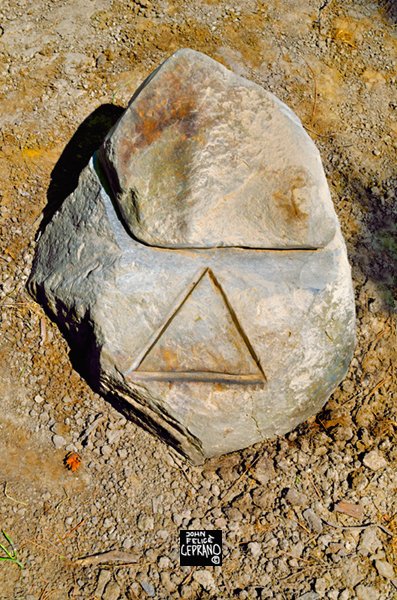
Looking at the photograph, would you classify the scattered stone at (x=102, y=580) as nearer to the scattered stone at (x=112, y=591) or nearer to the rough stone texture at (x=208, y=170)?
the scattered stone at (x=112, y=591)

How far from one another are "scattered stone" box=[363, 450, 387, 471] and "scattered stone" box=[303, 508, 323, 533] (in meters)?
0.33

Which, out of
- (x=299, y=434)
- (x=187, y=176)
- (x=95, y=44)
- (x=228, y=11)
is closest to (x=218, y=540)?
(x=299, y=434)

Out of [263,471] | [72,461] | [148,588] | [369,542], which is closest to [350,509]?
[369,542]

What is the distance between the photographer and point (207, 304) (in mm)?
2572

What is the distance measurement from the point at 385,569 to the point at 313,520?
0.33 meters

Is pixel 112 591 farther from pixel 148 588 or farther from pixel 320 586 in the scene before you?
pixel 320 586

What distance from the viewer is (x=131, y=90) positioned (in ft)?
12.2

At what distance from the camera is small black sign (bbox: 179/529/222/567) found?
8.34 feet

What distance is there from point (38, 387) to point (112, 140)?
1113 mm

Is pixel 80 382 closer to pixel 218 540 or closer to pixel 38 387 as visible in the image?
pixel 38 387

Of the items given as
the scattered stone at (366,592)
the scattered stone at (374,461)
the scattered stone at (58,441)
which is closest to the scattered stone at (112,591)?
the scattered stone at (58,441)

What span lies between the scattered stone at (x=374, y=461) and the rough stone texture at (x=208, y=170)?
0.94 m

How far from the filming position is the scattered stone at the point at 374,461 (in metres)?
2.81

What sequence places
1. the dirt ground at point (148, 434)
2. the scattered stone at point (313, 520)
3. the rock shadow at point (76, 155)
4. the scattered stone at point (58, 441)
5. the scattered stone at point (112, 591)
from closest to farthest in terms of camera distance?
the scattered stone at point (112, 591), the dirt ground at point (148, 434), the scattered stone at point (313, 520), the scattered stone at point (58, 441), the rock shadow at point (76, 155)
